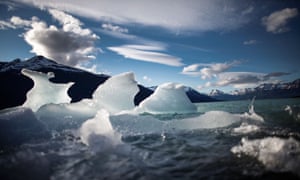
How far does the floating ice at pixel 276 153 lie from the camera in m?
5.04

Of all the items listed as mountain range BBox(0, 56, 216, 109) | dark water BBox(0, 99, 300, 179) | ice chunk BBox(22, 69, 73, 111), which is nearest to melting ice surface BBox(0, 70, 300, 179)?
dark water BBox(0, 99, 300, 179)

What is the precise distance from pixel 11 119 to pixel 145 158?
21.8 ft

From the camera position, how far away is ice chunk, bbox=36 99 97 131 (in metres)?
13.5

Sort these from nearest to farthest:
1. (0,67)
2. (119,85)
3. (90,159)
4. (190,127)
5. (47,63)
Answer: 1. (90,159)
2. (190,127)
3. (119,85)
4. (0,67)
5. (47,63)

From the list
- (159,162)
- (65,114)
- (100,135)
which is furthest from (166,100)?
(159,162)

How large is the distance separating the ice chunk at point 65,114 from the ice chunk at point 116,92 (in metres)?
1.06

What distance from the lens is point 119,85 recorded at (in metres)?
18.8

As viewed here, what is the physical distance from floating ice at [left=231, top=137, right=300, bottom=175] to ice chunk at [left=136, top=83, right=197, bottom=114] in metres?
20.9

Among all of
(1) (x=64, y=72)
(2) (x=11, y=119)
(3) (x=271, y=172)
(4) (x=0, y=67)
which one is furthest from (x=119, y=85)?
(4) (x=0, y=67)

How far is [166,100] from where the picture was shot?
98.2 feet

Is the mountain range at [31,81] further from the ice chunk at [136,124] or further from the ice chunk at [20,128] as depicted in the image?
the ice chunk at [20,128]

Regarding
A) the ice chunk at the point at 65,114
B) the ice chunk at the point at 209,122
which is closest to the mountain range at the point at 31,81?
the ice chunk at the point at 65,114

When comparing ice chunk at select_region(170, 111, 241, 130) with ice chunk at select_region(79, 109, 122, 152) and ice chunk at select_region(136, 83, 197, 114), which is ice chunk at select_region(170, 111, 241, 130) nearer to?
ice chunk at select_region(79, 109, 122, 152)

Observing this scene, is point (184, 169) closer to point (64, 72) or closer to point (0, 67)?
point (64, 72)
